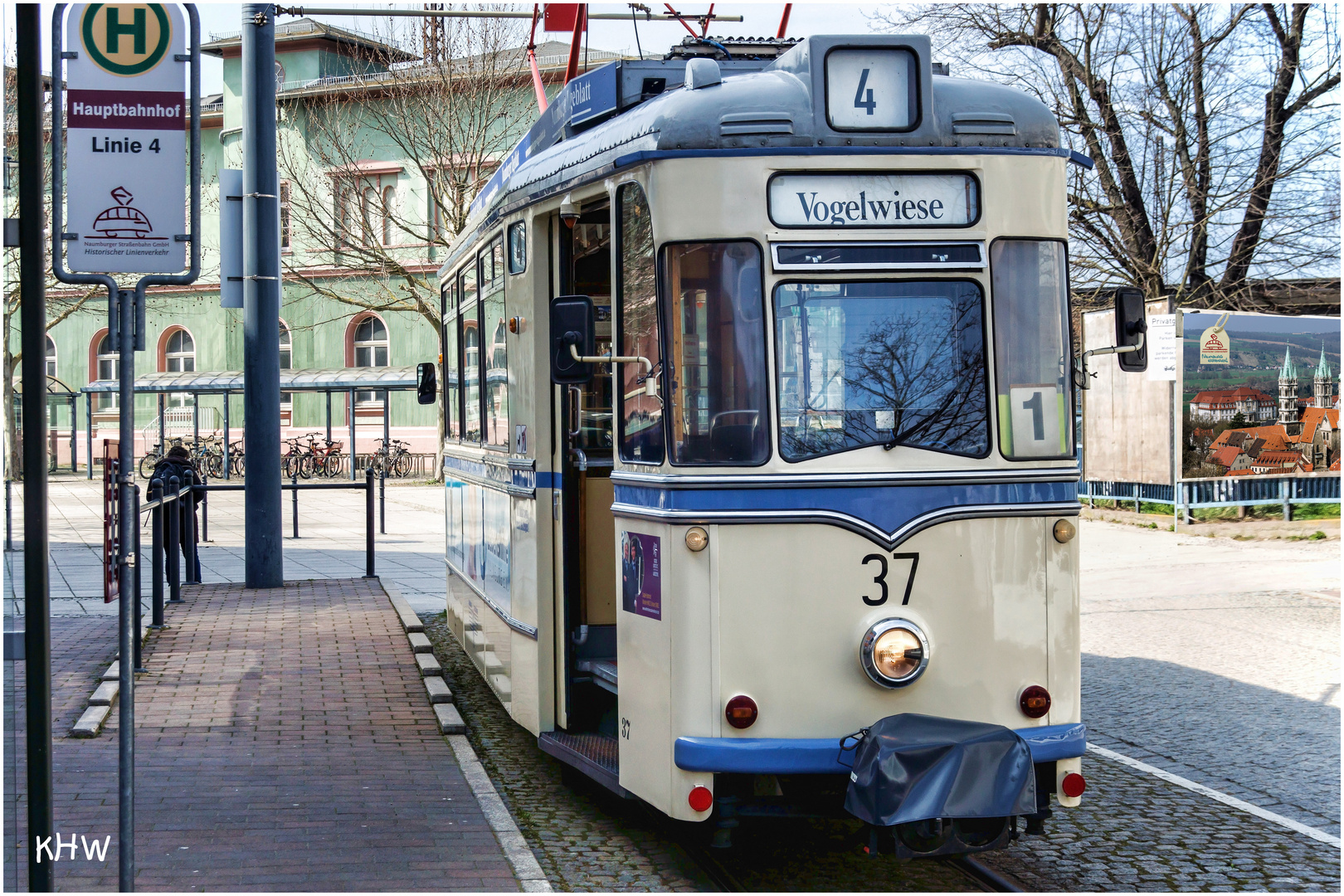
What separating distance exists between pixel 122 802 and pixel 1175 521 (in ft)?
57.1

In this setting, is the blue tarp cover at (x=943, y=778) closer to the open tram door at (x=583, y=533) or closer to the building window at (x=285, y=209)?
the open tram door at (x=583, y=533)

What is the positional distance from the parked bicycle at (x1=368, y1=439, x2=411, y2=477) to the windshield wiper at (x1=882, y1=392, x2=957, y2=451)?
33575 millimetres

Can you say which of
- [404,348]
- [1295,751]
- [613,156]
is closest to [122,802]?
[613,156]

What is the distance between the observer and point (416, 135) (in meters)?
32.7

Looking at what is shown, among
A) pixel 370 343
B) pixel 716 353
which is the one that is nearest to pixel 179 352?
pixel 370 343

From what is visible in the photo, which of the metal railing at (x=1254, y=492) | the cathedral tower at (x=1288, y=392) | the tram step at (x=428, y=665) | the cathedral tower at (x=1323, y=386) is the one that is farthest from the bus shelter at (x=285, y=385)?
the tram step at (x=428, y=665)

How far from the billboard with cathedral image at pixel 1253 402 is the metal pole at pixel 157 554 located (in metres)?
14.5

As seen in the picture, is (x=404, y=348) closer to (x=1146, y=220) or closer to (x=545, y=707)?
(x=1146, y=220)

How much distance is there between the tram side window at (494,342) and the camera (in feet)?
23.4

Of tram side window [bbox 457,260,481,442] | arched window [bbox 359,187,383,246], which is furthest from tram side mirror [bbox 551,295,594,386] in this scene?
arched window [bbox 359,187,383,246]

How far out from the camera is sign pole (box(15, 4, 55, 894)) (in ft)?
12.9

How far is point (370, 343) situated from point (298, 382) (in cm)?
619

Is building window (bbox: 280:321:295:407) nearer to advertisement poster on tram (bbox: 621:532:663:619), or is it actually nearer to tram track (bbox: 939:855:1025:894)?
advertisement poster on tram (bbox: 621:532:663:619)

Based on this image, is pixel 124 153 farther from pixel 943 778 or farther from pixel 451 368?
pixel 451 368
